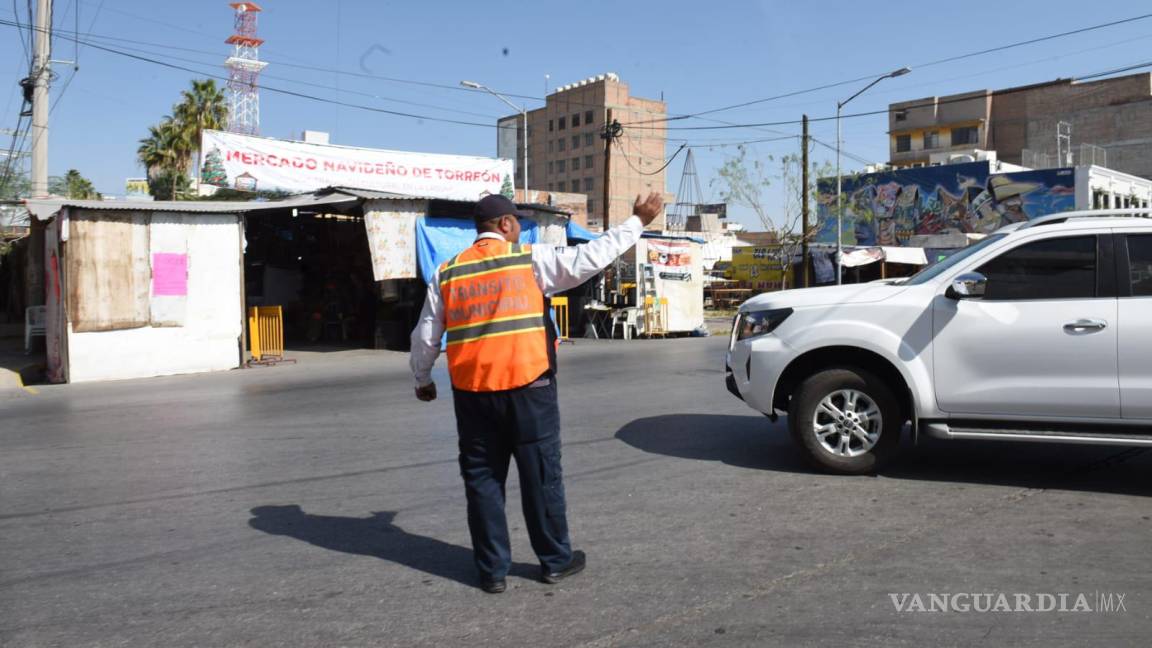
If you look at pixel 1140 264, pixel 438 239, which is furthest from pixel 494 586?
pixel 438 239

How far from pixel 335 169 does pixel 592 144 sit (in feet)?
273

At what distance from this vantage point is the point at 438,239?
61.6 ft

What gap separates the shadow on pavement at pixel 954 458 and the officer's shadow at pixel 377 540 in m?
2.72

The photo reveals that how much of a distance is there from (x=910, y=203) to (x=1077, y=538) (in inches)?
1746

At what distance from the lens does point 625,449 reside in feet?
24.2

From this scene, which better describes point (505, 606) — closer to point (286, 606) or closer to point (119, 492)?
point (286, 606)

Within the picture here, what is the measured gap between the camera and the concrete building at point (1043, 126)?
2002 inches

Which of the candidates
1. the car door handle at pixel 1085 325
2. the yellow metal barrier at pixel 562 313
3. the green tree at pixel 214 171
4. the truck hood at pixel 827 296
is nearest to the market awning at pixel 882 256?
the yellow metal barrier at pixel 562 313

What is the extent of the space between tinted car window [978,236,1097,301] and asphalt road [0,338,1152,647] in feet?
4.27

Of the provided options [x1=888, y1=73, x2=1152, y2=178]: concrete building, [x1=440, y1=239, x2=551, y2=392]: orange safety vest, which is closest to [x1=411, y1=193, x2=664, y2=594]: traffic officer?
[x1=440, y1=239, x2=551, y2=392]: orange safety vest

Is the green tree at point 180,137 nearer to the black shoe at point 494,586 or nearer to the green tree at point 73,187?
the green tree at point 73,187

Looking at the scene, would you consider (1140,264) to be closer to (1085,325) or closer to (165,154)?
(1085,325)

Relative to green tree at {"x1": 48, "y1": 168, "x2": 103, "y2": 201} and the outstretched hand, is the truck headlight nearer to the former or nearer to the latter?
the outstretched hand

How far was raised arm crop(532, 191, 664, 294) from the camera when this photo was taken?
3975mm
